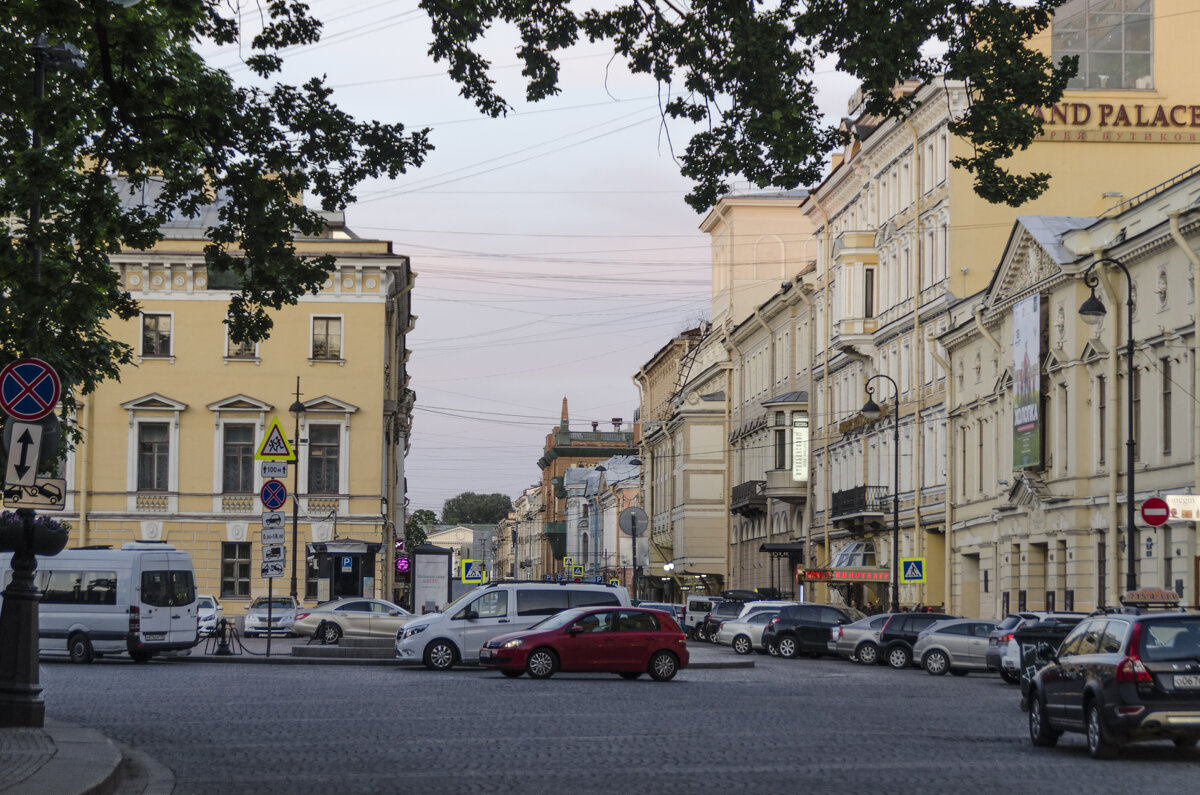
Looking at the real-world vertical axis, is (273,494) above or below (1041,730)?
above

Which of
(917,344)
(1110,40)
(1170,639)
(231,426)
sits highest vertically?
(1110,40)

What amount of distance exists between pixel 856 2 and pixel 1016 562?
129 ft

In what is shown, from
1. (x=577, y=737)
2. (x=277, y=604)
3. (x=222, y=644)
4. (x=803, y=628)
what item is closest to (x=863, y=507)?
(x=803, y=628)

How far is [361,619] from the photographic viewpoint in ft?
165

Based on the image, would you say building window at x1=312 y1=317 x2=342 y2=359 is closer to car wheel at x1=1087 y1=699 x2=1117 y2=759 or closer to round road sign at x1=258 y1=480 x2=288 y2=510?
round road sign at x1=258 y1=480 x2=288 y2=510

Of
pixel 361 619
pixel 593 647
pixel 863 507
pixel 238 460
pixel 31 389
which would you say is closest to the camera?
pixel 31 389

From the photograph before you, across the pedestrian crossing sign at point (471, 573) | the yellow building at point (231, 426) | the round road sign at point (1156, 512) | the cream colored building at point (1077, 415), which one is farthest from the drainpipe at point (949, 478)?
the pedestrian crossing sign at point (471, 573)

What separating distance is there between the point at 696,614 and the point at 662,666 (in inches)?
1351

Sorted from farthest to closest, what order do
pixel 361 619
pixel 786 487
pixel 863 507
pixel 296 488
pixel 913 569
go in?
pixel 786 487, pixel 863 507, pixel 913 569, pixel 296 488, pixel 361 619

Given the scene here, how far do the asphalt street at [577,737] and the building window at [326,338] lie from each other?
37458 mm

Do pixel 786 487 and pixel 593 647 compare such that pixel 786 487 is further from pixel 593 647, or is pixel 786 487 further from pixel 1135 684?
pixel 1135 684

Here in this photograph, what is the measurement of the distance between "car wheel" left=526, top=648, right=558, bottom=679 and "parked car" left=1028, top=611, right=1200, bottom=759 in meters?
15.0

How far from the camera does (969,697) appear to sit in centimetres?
2995

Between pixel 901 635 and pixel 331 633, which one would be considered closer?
pixel 901 635
